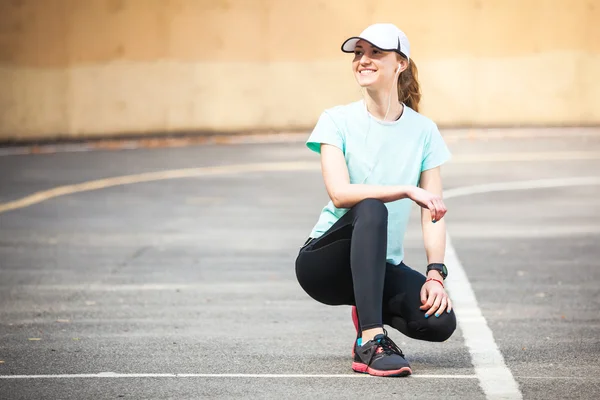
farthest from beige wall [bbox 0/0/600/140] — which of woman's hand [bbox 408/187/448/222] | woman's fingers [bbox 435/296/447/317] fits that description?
woman's hand [bbox 408/187/448/222]

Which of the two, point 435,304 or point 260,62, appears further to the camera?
point 260,62

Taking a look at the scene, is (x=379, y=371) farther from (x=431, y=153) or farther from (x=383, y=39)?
(x=383, y=39)

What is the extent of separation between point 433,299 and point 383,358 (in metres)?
0.34

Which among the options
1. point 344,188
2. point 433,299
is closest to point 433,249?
point 433,299

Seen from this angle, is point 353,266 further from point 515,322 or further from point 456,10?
point 456,10

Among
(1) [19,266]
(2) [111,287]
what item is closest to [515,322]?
(2) [111,287]

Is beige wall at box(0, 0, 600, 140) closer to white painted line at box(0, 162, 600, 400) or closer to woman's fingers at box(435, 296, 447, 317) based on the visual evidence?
white painted line at box(0, 162, 600, 400)

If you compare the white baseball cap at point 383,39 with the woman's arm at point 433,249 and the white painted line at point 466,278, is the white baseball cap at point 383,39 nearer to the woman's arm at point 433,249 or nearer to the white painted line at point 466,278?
the woman's arm at point 433,249

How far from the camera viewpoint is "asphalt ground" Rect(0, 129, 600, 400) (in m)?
6.50

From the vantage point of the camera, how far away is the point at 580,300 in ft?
30.1

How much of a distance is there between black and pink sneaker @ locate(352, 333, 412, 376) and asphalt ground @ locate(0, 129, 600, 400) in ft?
0.16

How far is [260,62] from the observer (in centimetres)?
2503

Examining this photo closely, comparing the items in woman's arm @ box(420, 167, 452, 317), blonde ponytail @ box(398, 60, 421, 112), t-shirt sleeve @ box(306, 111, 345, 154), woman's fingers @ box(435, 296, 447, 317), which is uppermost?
A: blonde ponytail @ box(398, 60, 421, 112)

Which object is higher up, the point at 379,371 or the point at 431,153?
the point at 431,153
